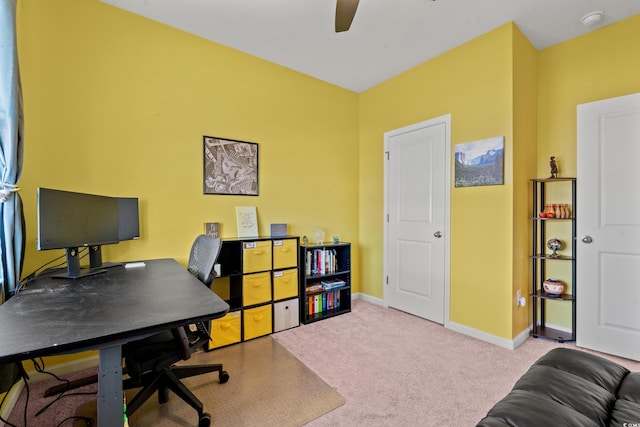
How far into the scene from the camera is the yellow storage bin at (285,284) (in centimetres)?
287

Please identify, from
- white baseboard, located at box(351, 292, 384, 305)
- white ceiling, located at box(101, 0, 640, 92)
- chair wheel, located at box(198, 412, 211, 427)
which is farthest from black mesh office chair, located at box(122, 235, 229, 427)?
white baseboard, located at box(351, 292, 384, 305)

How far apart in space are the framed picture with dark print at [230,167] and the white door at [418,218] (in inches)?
64.3

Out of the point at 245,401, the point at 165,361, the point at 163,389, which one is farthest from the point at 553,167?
the point at 163,389

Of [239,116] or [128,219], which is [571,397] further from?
[239,116]

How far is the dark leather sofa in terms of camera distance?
3.13ft

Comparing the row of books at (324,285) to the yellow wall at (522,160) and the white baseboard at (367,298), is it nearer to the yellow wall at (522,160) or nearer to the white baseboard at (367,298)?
the white baseboard at (367,298)

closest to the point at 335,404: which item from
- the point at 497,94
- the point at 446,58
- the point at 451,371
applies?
the point at 451,371

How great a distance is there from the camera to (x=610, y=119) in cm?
239

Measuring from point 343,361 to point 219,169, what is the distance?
201 centimetres

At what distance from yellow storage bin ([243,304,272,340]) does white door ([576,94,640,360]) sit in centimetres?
272

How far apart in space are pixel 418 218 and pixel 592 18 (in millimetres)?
2170

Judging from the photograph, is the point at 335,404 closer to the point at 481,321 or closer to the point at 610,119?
the point at 481,321

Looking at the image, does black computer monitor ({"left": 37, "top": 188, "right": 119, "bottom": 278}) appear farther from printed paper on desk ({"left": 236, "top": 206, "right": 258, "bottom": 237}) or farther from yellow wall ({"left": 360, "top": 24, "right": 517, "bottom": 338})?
yellow wall ({"left": 360, "top": 24, "right": 517, "bottom": 338})

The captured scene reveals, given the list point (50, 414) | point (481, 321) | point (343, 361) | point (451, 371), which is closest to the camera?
point (50, 414)
